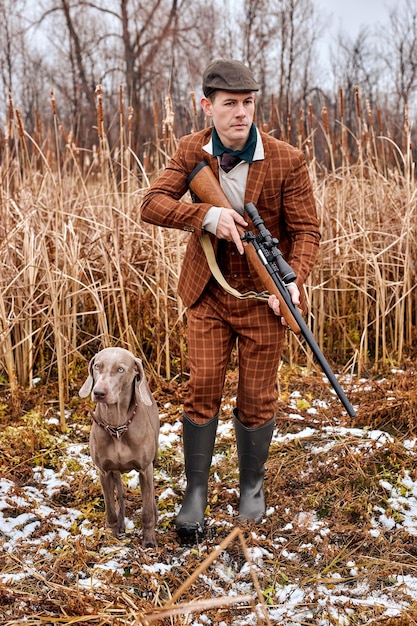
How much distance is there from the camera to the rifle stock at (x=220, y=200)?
2568mm

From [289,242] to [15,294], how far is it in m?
2.07

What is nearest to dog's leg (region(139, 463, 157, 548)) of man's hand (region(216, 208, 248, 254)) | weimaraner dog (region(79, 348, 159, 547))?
weimaraner dog (region(79, 348, 159, 547))

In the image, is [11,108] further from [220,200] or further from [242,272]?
[242,272]

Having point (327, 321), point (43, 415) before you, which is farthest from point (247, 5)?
point (43, 415)

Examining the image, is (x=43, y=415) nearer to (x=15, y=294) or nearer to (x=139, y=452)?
(x=15, y=294)

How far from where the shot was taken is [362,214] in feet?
14.9

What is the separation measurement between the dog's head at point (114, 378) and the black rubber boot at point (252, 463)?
0.63 m

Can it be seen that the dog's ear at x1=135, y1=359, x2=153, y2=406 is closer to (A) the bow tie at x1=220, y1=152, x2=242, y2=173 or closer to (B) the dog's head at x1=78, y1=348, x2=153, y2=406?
(B) the dog's head at x1=78, y1=348, x2=153, y2=406

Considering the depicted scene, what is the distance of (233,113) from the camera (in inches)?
102

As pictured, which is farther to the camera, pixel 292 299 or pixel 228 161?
pixel 228 161

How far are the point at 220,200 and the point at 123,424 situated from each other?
99 centimetres

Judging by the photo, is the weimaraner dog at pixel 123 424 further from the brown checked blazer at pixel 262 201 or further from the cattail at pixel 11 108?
the cattail at pixel 11 108

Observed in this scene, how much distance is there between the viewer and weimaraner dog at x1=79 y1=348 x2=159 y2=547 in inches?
94.0

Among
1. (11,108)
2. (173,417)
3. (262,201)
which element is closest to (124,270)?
(173,417)
